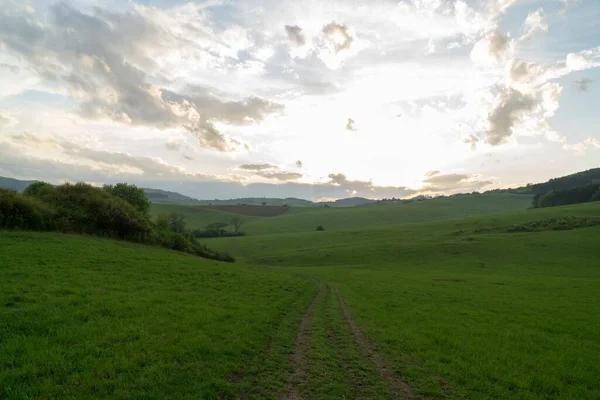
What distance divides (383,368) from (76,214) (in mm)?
38302

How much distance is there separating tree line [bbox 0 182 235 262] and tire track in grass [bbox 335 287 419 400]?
3264 centimetres

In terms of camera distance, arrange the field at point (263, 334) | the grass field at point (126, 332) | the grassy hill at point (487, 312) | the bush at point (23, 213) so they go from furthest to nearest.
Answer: the bush at point (23, 213) → the grassy hill at point (487, 312) → the field at point (263, 334) → the grass field at point (126, 332)

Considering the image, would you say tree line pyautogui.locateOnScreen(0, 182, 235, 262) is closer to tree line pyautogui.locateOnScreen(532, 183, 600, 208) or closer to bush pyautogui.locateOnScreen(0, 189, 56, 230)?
bush pyautogui.locateOnScreen(0, 189, 56, 230)

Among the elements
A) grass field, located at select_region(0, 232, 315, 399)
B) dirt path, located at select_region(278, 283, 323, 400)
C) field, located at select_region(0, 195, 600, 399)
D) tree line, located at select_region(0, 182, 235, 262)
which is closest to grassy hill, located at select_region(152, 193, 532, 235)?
tree line, located at select_region(0, 182, 235, 262)

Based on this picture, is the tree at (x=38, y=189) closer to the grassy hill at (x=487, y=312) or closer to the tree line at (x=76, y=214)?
the tree line at (x=76, y=214)

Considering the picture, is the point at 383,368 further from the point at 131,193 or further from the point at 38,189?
the point at 131,193

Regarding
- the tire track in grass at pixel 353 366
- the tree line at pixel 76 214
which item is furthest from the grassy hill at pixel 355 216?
the tire track in grass at pixel 353 366

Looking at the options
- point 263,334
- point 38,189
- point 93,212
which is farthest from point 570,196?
point 38,189

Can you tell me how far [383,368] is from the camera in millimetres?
13086

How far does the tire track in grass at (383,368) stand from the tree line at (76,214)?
3264 cm

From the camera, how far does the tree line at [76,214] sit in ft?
108

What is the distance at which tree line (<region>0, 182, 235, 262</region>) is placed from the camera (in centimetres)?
3291

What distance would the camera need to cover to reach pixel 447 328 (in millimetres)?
19797

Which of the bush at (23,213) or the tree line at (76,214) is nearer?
the bush at (23,213)
